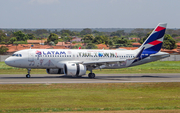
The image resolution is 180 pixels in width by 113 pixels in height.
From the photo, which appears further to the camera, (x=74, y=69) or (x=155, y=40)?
(x=155, y=40)

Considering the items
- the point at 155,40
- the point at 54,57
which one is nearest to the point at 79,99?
the point at 54,57

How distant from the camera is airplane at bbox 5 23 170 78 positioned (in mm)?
40906

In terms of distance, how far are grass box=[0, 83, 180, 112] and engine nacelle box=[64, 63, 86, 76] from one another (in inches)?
344

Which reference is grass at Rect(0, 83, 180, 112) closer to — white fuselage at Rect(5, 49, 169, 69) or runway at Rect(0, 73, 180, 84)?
runway at Rect(0, 73, 180, 84)

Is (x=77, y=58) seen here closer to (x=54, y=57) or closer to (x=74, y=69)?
(x=74, y=69)

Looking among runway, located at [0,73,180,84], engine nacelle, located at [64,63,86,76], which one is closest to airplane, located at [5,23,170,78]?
engine nacelle, located at [64,63,86,76]

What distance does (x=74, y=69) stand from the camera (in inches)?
1592

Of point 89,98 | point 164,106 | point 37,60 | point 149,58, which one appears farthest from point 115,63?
point 164,106

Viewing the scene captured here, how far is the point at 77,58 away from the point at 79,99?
20.1 meters

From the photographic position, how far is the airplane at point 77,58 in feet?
134

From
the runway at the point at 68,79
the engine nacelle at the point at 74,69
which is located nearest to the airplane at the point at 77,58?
the engine nacelle at the point at 74,69

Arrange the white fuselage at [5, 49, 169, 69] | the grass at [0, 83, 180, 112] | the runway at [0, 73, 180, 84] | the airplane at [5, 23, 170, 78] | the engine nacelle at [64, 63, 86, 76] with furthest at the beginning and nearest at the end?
the white fuselage at [5, 49, 169, 69], the airplane at [5, 23, 170, 78], the engine nacelle at [64, 63, 86, 76], the runway at [0, 73, 180, 84], the grass at [0, 83, 180, 112]

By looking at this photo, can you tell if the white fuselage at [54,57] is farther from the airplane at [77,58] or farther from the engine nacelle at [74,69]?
the engine nacelle at [74,69]

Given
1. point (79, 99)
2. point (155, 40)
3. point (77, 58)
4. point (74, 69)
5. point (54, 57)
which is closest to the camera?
point (79, 99)
